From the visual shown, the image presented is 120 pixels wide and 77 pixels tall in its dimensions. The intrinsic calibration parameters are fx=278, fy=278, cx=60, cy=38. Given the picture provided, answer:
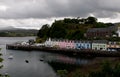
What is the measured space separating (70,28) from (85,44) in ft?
95.6

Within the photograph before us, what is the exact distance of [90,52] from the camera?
3135 inches

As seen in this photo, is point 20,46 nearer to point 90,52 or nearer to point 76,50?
point 76,50

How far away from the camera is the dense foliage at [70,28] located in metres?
105

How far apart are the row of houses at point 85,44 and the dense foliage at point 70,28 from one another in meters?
6.21

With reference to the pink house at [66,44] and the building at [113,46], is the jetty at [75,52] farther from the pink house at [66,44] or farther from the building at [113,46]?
the building at [113,46]

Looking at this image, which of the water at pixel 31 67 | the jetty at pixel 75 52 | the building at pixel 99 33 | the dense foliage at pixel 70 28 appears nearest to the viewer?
the water at pixel 31 67

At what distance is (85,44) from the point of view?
88938 mm

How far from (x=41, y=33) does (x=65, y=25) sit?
13973mm

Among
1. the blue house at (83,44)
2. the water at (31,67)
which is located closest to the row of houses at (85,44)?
the blue house at (83,44)

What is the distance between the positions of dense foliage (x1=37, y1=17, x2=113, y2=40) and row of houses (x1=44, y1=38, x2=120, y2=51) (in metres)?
6.21

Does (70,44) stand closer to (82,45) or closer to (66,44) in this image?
(66,44)

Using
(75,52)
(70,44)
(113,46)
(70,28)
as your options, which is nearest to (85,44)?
(75,52)

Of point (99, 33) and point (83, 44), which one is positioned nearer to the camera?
point (83, 44)

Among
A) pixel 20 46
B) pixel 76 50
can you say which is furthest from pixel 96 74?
pixel 20 46
